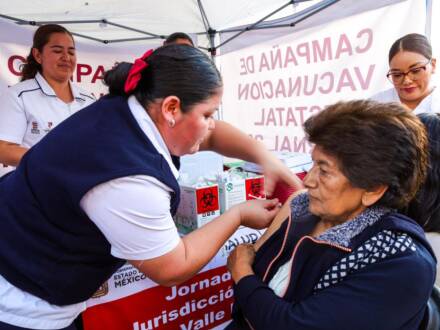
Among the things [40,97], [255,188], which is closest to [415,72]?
[255,188]

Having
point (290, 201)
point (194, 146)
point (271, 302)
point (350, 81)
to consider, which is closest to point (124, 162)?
point (194, 146)

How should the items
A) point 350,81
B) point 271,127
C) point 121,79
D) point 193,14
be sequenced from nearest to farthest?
1. point 121,79
2. point 350,81
3. point 193,14
4. point 271,127

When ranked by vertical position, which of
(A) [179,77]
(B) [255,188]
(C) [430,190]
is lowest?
(B) [255,188]

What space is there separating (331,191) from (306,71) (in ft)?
7.83

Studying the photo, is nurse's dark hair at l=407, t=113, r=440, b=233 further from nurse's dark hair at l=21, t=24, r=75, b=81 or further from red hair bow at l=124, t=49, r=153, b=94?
nurse's dark hair at l=21, t=24, r=75, b=81

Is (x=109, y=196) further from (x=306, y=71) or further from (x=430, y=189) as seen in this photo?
(x=306, y=71)

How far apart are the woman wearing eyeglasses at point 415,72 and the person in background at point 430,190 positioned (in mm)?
993

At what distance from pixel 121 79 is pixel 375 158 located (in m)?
0.62

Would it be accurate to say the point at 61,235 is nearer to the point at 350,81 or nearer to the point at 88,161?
the point at 88,161

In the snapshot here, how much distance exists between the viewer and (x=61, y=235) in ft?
2.38

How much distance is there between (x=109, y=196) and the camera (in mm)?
639

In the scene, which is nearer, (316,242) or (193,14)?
(316,242)

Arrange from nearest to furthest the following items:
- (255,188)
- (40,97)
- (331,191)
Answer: (331,191), (255,188), (40,97)

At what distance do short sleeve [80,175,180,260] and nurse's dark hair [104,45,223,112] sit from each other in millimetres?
192
